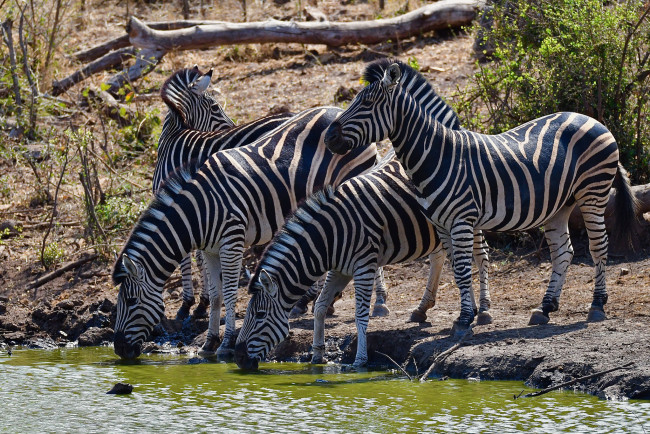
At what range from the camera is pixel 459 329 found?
8.65 metres

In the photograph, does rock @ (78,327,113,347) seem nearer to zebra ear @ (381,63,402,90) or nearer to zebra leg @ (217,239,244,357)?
zebra leg @ (217,239,244,357)

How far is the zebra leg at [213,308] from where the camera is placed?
9.59 m

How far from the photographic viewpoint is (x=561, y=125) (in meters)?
9.24

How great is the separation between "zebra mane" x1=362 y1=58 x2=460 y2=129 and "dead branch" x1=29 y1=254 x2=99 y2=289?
5384mm

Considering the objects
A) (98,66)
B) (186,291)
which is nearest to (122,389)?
(186,291)

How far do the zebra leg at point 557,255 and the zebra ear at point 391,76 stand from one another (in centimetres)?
219

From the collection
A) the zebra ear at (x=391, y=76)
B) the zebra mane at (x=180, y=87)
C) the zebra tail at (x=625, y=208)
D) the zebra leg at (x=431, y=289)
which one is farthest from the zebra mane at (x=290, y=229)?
the zebra mane at (x=180, y=87)

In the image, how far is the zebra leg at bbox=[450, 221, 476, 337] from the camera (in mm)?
8539

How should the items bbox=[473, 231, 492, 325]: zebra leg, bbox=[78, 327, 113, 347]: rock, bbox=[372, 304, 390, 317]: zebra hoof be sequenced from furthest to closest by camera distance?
1. bbox=[78, 327, 113, 347]: rock
2. bbox=[372, 304, 390, 317]: zebra hoof
3. bbox=[473, 231, 492, 325]: zebra leg

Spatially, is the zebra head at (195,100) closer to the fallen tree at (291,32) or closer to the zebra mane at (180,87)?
the zebra mane at (180,87)

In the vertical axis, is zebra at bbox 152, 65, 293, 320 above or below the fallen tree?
below

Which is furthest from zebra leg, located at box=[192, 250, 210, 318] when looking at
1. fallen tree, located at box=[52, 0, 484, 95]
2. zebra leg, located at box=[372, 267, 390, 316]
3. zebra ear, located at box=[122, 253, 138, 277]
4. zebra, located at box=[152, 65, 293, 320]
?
fallen tree, located at box=[52, 0, 484, 95]

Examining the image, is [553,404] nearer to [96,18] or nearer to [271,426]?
[271,426]

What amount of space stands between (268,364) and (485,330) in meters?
2.03
